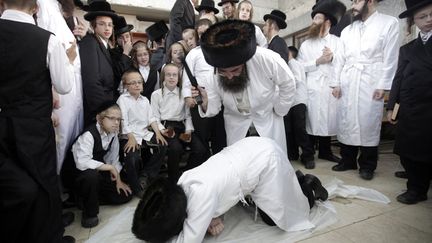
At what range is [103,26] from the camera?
3.00 meters

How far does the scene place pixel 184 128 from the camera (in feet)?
11.3

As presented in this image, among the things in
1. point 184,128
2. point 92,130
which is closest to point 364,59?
point 184,128

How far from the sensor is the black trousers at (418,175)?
2502 mm

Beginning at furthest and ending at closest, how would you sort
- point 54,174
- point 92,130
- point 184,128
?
point 184,128 → point 92,130 → point 54,174

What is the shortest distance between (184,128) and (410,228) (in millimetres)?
2482

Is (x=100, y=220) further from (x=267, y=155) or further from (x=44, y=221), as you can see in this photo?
(x=267, y=155)

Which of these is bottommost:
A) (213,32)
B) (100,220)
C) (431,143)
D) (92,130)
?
(100,220)

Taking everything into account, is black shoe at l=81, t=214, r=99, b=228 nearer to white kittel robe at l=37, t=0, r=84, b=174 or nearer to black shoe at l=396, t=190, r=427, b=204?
white kittel robe at l=37, t=0, r=84, b=174

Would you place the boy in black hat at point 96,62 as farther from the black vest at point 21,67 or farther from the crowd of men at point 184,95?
the black vest at point 21,67

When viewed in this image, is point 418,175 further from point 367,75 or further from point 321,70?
point 321,70

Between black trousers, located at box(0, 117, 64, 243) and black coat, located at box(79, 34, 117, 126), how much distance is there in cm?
95

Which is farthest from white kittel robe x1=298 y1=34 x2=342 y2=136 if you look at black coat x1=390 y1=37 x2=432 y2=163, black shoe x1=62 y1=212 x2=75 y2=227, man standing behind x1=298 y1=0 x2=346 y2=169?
black shoe x1=62 y1=212 x2=75 y2=227

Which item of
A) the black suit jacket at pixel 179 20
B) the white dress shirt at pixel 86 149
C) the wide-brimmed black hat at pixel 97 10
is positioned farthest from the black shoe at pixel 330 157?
the wide-brimmed black hat at pixel 97 10

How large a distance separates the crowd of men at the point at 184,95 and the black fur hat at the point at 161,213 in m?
0.67
